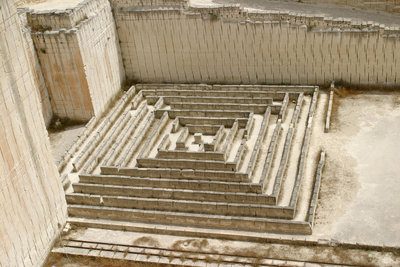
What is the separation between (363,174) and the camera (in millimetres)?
21172

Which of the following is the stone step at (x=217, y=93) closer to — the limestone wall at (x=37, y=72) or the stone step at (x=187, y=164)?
the limestone wall at (x=37, y=72)

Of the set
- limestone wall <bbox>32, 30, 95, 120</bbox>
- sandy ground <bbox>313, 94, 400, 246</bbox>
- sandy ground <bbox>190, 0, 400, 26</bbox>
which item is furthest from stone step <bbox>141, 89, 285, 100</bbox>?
sandy ground <bbox>190, 0, 400, 26</bbox>

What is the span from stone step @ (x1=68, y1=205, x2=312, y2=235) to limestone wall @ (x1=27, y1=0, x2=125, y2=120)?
7.11 m

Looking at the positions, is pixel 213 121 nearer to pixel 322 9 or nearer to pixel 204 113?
pixel 204 113

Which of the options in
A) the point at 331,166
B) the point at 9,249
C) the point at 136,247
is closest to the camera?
the point at 9,249

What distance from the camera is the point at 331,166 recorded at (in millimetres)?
21844

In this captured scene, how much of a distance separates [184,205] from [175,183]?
4.12 feet

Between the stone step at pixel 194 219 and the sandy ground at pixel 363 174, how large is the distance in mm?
1092

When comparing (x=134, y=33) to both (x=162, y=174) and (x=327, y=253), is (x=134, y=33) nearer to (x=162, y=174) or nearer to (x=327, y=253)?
(x=162, y=174)

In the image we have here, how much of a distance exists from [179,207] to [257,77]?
1085cm

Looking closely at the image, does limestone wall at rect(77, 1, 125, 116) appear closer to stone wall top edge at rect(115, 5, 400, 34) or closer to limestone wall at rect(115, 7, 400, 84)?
limestone wall at rect(115, 7, 400, 84)

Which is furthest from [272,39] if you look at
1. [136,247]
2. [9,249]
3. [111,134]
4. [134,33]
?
[9,249]

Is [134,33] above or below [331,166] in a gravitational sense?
above

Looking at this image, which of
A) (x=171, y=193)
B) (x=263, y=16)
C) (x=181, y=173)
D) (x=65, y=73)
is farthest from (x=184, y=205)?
(x=263, y=16)
